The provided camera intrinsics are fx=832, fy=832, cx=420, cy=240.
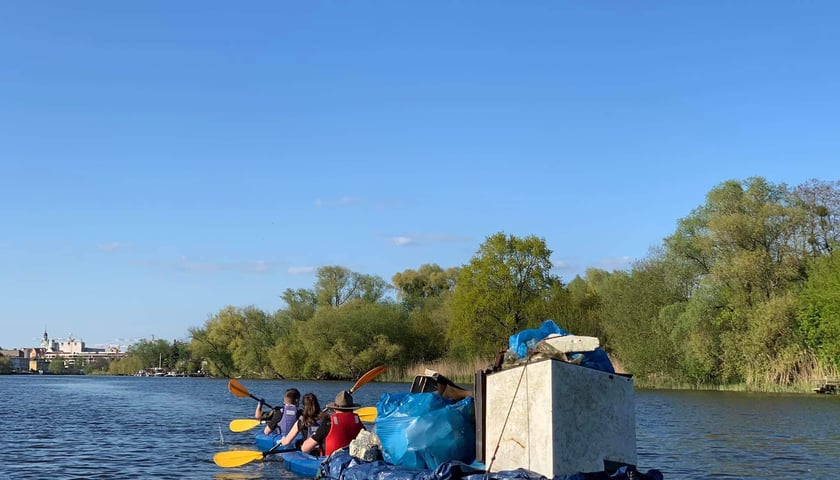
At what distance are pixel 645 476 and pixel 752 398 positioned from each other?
3025 centimetres

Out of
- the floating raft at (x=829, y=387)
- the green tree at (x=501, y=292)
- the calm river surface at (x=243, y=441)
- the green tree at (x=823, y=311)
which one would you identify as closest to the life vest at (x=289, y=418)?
the calm river surface at (x=243, y=441)

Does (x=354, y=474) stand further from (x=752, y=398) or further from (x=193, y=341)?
(x=193, y=341)

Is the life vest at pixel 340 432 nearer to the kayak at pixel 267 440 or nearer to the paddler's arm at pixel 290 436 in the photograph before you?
the paddler's arm at pixel 290 436

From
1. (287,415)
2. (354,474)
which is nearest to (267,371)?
(287,415)

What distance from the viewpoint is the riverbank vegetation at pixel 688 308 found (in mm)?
43438

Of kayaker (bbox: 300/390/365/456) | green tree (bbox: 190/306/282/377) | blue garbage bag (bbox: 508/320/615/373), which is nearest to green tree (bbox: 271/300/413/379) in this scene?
green tree (bbox: 190/306/282/377)

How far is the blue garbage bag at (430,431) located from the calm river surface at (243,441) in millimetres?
3990

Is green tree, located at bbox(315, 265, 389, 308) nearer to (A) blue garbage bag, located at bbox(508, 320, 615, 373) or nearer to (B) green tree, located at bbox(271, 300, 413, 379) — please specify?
(B) green tree, located at bbox(271, 300, 413, 379)

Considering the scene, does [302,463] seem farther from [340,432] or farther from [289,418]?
[289,418]

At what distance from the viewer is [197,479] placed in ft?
52.5

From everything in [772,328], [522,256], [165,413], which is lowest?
[165,413]

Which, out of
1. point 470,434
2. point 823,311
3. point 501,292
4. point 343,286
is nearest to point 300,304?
point 343,286

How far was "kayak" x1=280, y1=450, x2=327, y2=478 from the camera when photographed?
15094 mm

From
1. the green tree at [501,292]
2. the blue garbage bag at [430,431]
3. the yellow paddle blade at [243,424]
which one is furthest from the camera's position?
the green tree at [501,292]
